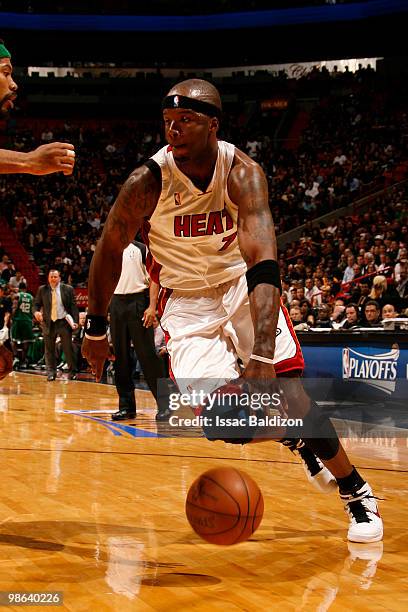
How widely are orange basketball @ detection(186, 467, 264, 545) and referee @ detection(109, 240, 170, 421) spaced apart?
15.5 feet

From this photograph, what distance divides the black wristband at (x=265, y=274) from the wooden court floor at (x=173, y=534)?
44.6 inches

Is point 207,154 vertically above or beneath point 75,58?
beneath

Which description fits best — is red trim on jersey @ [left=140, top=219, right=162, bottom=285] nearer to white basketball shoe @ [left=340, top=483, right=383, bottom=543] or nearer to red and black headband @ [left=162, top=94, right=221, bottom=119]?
red and black headband @ [left=162, top=94, right=221, bottom=119]

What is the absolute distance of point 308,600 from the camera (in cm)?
273

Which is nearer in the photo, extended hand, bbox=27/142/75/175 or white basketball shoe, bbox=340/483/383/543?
extended hand, bbox=27/142/75/175

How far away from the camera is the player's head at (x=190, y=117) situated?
11.1 feet

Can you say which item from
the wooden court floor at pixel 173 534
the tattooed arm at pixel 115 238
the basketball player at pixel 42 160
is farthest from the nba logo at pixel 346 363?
the basketball player at pixel 42 160

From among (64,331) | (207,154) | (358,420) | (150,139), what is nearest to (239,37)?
(150,139)

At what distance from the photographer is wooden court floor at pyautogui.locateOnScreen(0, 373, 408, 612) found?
2.82 metres

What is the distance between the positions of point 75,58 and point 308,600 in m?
29.9

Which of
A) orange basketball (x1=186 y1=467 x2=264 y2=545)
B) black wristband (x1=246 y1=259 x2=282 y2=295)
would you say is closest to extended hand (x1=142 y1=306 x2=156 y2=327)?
black wristband (x1=246 y1=259 x2=282 y2=295)

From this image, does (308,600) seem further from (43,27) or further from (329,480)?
(43,27)

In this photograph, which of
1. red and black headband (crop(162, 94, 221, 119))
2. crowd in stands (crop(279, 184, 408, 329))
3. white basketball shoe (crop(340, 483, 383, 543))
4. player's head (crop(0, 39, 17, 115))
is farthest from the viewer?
crowd in stands (crop(279, 184, 408, 329))

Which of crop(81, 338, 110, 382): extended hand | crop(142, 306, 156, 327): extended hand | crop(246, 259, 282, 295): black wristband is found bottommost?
crop(81, 338, 110, 382): extended hand
